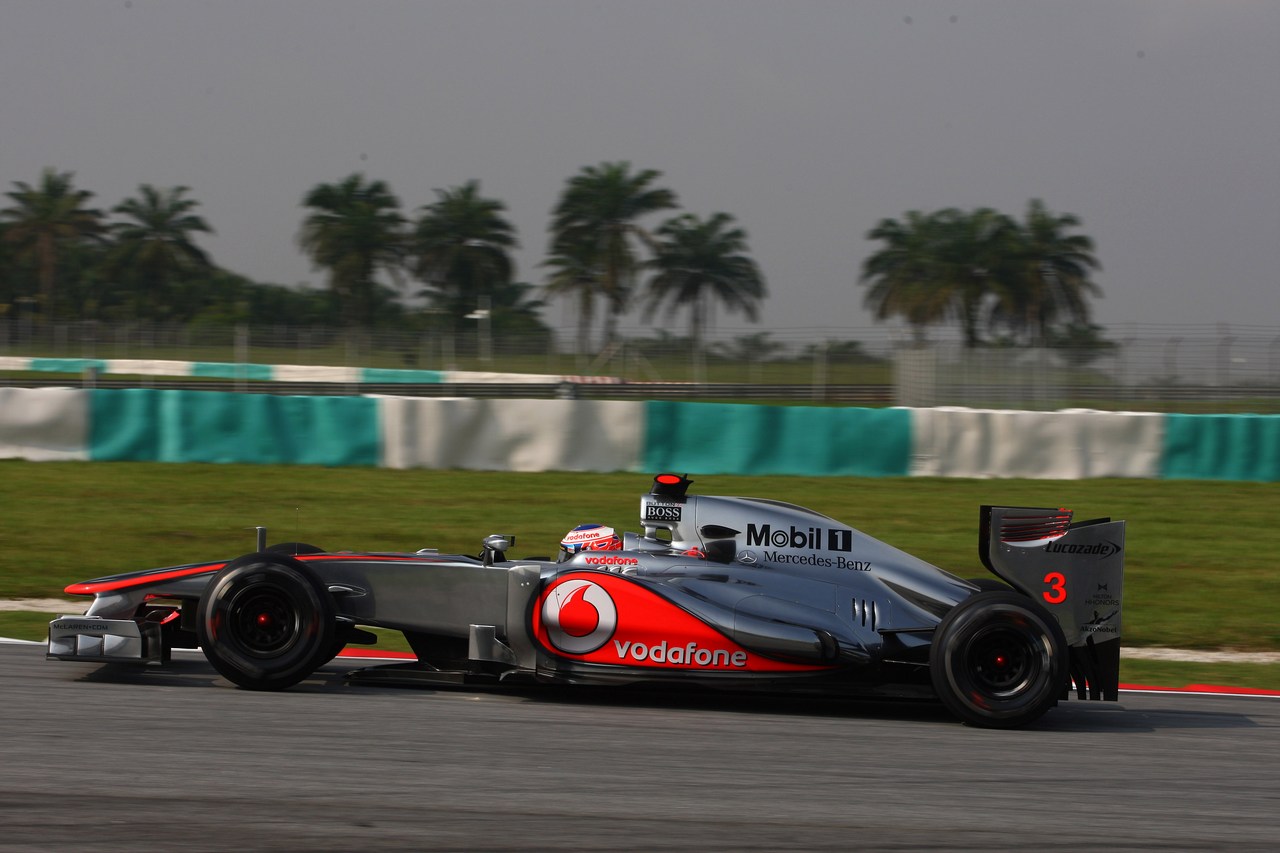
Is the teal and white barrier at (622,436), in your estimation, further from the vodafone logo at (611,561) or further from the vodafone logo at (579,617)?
the vodafone logo at (579,617)

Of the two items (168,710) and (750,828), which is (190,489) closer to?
(168,710)

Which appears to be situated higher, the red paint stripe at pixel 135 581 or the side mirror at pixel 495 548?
the side mirror at pixel 495 548

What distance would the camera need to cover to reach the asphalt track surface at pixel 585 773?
4.10 m

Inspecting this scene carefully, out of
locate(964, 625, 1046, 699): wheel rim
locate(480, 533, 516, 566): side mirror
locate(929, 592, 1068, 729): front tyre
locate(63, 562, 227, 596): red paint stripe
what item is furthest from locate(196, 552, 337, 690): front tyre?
locate(964, 625, 1046, 699): wheel rim

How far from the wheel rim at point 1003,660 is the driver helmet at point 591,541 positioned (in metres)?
1.74

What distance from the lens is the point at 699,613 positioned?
18.9 feet

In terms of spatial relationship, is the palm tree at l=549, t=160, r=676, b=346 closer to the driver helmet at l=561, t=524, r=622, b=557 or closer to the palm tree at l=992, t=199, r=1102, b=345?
the palm tree at l=992, t=199, r=1102, b=345

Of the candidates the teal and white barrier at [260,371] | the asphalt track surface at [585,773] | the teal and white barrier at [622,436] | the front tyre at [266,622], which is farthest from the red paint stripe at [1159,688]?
the teal and white barrier at [260,371]

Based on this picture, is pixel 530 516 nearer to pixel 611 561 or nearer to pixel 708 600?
pixel 611 561

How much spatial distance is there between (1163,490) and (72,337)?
24.0m

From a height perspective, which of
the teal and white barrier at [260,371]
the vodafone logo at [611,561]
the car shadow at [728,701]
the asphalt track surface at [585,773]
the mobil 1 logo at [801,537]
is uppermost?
the teal and white barrier at [260,371]

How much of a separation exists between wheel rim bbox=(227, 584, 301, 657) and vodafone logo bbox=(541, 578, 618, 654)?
116 cm

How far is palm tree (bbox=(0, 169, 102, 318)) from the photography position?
5731 centimetres

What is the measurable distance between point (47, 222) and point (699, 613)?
58.6 meters
